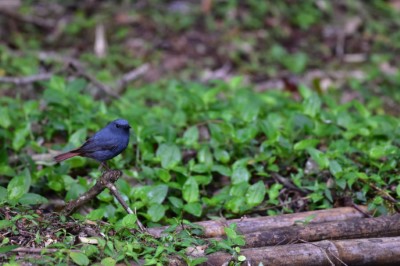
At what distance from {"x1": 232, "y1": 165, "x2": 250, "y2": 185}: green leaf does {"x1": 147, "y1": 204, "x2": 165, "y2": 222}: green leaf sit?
0.73 meters

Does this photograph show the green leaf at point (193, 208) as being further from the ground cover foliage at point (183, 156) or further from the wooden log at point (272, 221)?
the wooden log at point (272, 221)

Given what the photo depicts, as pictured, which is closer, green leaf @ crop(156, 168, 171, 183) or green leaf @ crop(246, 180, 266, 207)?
green leaf @ crop(246, 180, 266, 207)

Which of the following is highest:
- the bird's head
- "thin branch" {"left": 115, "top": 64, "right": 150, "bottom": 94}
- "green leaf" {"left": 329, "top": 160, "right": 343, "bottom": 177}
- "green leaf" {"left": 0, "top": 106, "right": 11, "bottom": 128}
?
the bird's head

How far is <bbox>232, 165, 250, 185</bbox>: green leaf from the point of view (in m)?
4.55

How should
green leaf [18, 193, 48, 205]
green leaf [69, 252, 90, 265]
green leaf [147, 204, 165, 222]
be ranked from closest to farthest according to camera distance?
green leaf [69, 252, 90, 265]
green leaf [18, 193, 48, 205]
green leaf [147, 204, 165, 222]

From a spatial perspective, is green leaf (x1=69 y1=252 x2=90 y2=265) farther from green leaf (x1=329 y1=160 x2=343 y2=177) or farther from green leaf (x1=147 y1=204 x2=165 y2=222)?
green leaf (x1=329 y1=160 x2=343 y2=177)

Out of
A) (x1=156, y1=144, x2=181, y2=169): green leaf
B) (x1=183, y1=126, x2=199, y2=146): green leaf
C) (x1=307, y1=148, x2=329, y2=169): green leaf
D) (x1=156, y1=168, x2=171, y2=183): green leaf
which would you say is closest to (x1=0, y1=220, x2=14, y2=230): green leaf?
(x1=156, y1=168, x2=171, y2=183): green leaf

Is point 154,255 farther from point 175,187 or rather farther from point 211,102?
point 211,102

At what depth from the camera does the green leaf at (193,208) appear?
4113 mm

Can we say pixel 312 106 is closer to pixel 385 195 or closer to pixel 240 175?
pixel 240 175

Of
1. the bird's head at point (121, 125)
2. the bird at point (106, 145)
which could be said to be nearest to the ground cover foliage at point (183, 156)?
the bird at point (106, 145)

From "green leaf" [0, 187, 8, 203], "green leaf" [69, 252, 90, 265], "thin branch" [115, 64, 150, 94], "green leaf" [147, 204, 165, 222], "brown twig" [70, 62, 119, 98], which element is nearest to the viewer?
"green leaf" [69, 252, 90, 265]

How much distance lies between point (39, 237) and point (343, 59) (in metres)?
6.52

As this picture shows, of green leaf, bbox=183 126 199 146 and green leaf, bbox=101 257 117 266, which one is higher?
green leaf, bbox=101 257 117 266
